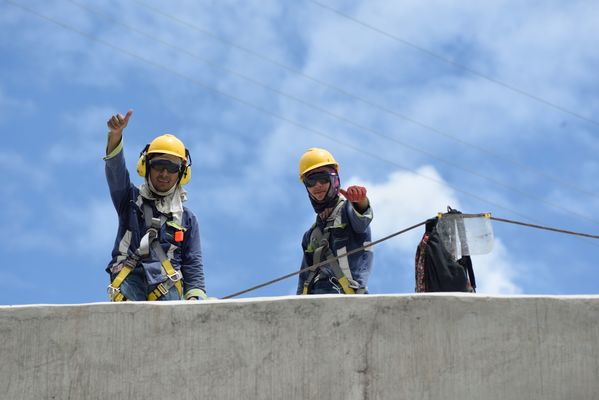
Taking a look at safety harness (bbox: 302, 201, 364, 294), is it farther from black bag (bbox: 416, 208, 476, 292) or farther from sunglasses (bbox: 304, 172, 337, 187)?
black bag (bbox: 416, 208, 476, 292)

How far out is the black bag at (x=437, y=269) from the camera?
7199 mm

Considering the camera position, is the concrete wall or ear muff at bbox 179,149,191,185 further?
ear muff at bbox 179,149,191,185

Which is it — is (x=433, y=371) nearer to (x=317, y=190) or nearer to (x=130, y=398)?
(x=130, y=398)

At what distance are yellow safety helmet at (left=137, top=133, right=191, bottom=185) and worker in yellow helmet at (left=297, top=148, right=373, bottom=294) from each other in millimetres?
1072

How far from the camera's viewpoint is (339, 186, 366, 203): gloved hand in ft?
24.3

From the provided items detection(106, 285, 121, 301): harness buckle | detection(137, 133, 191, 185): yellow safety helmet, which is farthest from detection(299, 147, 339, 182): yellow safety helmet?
detection(106, 285, 121, 301): harness buckle

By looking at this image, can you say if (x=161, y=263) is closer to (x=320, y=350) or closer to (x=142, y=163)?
(x=142, y=163)

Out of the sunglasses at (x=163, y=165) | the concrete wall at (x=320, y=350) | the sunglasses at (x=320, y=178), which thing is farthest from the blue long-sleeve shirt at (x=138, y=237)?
the concrete wall at (x=320, y=350)

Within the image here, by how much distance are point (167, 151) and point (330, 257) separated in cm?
152

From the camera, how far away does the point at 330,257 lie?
7.59m

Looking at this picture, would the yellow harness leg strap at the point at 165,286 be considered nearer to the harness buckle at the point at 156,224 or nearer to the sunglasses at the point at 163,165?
the harness buckle at the point at 156,224

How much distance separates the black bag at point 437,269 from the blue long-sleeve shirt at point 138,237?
167 cm

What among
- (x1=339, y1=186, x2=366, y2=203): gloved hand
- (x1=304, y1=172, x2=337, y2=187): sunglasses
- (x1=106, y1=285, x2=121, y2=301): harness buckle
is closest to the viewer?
(x1=106, y1=285, x2=121, y2=301): harness buckle

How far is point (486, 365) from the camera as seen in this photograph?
4809 mm
